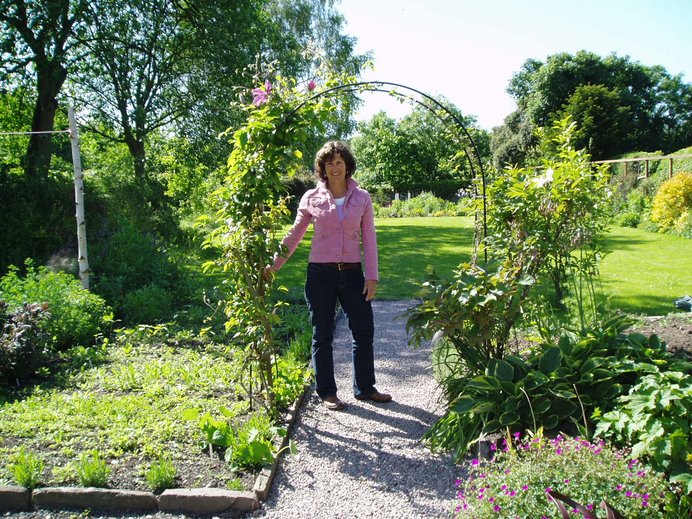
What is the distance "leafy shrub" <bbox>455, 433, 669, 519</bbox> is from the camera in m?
2.07

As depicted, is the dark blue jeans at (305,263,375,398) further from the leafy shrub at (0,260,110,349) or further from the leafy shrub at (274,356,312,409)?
the leafy shrub at (0,260,110,349)

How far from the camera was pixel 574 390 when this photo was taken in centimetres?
307

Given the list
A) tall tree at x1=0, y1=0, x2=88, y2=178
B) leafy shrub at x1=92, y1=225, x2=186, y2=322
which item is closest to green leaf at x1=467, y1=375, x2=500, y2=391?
leafy shrub at x1=92, y1=225, x2=186, y2=322

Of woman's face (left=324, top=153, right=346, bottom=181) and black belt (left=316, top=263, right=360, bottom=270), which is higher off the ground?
woman's face (left=324, top=153, right=346, bottom=181)

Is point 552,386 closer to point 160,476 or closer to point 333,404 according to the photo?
point 333,404

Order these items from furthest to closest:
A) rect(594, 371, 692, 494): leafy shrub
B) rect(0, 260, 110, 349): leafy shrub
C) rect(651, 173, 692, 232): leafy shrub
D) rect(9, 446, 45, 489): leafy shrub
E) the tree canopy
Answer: the tree canopy, rect(651, 173, 692, 232): leafy shrub, rect(0, 260, 110, 349): leafy shrub, rect(9, 446, 45, 489): leafy shrub, rect(594, 371, 692, 494): leafy shrub

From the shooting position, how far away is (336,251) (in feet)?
12.3

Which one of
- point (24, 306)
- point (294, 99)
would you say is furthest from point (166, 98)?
point (294, 99)

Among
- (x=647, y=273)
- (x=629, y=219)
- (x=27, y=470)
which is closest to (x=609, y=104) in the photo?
(x=629, y=219)

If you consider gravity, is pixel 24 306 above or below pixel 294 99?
below

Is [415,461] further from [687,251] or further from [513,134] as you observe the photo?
[513,134]

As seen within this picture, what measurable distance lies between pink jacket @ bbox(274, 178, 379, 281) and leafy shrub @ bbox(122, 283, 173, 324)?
305 centimetres

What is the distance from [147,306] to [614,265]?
7354 millimetres

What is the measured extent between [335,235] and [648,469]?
2207 mm
